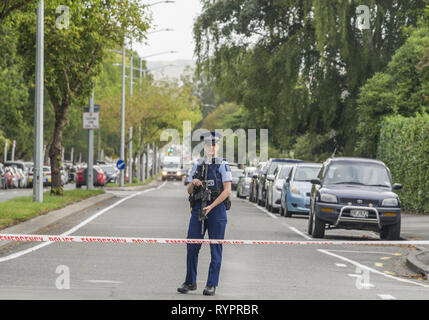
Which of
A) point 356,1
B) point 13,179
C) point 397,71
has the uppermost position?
point 356,1

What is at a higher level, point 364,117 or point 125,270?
point 364,117

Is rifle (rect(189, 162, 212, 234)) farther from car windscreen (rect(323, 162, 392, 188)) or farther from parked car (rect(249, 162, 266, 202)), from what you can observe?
parked car (rect(249, 162, 266, 202))

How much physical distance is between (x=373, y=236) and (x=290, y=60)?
718 inches

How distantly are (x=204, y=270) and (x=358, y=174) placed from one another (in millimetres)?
8263

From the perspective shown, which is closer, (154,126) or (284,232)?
(284,232)

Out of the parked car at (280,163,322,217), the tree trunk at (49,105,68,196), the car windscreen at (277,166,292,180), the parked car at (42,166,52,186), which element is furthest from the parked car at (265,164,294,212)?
the parked car at (42,166,52,186)

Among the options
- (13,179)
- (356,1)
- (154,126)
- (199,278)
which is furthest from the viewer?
(154,126)

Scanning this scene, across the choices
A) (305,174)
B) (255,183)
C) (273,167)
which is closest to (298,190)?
(305,174)

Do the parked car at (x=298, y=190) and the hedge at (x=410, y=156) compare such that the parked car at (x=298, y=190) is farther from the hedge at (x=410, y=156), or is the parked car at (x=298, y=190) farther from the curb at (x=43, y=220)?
the curb at (x=43, y=220)

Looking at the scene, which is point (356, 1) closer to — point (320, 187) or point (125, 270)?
point (320, 187)

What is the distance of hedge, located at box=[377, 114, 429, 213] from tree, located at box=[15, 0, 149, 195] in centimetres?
1005

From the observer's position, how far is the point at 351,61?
38.8 metres
